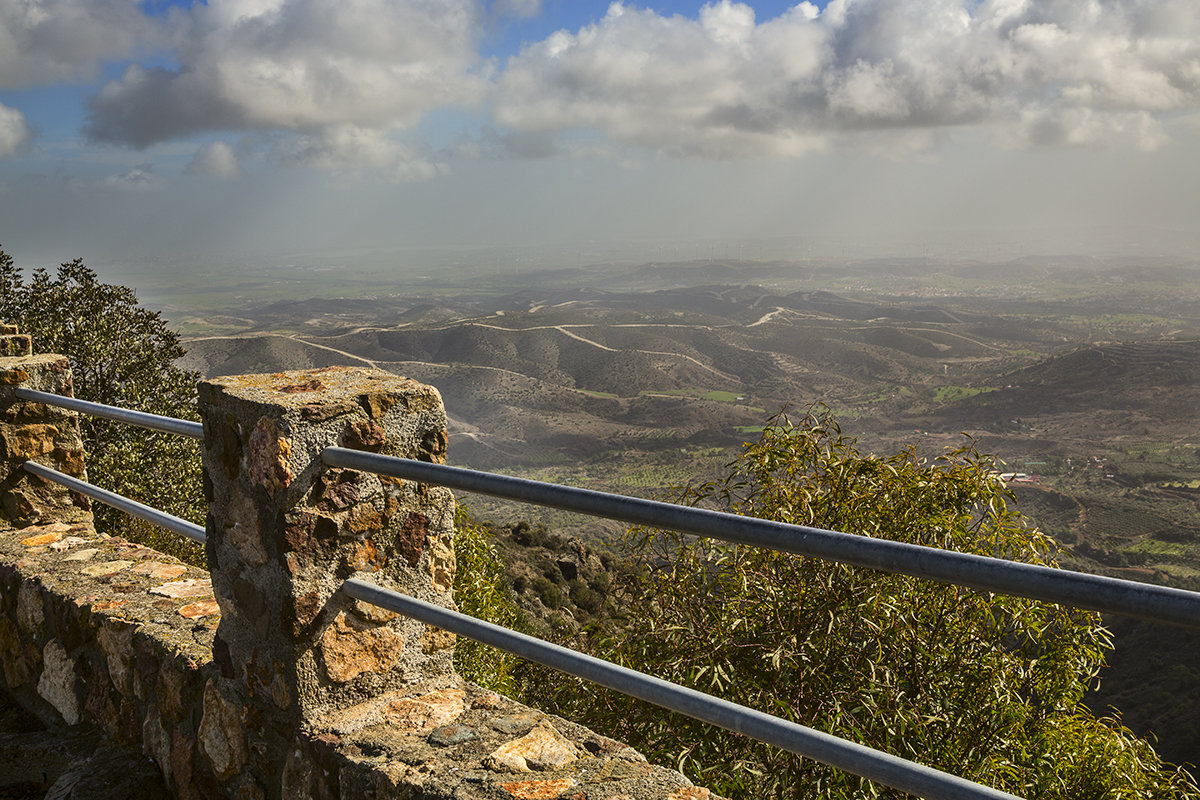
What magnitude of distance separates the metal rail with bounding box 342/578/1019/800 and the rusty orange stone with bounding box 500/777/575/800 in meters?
0.36

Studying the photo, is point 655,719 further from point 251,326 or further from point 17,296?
point 251,326

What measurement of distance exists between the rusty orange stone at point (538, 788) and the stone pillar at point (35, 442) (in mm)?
4059

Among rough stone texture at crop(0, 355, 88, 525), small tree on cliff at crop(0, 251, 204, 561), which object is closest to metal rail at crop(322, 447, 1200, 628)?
rough stone texture at crop(0, 355, 88, 525)

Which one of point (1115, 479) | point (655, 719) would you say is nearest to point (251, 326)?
point (1115, 479)

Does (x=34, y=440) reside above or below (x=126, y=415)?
below

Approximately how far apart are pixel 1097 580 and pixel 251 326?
13243 cm

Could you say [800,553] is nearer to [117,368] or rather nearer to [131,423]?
[131,423]

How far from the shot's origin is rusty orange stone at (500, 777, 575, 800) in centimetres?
198

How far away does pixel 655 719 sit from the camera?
251 inches

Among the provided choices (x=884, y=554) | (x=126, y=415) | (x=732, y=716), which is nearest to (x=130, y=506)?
(x=126, y=415)

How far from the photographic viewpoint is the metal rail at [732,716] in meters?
1.26

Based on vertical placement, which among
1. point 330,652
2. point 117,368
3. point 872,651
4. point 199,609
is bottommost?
point 872,651

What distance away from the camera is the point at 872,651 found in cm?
620

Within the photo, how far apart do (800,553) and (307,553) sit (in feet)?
4.82
